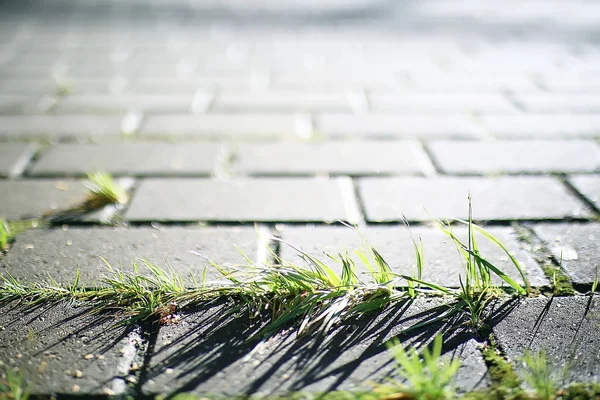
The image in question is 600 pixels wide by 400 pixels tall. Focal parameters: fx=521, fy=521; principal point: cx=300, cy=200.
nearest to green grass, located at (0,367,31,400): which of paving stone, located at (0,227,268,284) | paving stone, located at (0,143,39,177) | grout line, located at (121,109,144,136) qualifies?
paving stone, located at (0,227,268,284)

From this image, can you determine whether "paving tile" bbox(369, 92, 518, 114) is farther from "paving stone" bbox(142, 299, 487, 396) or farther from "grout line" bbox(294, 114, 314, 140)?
"paving stone" bbox(142, 299, 487, 396)

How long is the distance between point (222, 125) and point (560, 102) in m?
1.81

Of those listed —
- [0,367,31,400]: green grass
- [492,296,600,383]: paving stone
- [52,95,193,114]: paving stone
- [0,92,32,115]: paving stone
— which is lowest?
[492,296,600,383]: paving stone

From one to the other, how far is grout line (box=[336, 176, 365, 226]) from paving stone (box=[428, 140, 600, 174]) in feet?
1.30

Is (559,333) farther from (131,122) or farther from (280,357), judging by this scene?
(131,122)

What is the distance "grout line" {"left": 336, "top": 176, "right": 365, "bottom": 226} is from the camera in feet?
5.45

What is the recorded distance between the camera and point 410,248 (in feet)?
4.87

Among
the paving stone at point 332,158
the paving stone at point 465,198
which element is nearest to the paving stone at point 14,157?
the paving stone at point 332,158

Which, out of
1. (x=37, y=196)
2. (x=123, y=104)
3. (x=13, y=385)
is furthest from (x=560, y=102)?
(x=13, y=385)

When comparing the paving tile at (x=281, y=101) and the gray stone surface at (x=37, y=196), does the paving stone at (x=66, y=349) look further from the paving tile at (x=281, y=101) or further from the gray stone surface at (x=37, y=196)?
the paving tile at (x=281, y=101)

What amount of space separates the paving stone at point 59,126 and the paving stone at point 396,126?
1.02 meters

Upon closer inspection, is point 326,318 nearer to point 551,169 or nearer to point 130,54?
point 551,169

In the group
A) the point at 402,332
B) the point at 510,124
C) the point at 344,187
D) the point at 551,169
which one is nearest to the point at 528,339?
the point at 402,332

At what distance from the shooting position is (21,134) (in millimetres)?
2414
